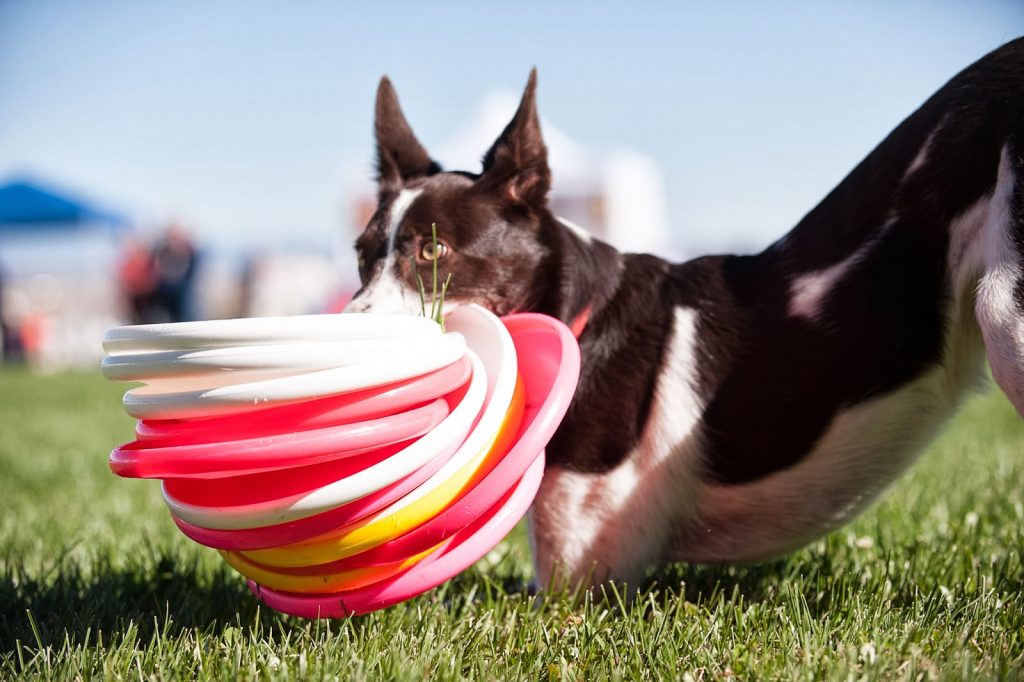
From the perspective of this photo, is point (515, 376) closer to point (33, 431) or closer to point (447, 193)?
point (447, 193)

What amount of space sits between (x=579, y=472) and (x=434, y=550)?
19.7 inches

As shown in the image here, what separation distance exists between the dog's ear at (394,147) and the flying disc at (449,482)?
3.35 ft

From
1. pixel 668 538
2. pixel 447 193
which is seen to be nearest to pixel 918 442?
pixel 668 538

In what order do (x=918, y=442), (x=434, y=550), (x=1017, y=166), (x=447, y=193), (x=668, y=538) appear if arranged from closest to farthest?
(x=1017, y=166), (x=434, y=550), (x=918, y=442), (x=668, y=538), (x=447, y=193)

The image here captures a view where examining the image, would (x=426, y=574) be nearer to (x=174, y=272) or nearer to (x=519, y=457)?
(x=519, y=457)

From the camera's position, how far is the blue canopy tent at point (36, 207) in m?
18.1

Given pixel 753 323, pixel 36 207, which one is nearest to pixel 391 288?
pixel 753 323

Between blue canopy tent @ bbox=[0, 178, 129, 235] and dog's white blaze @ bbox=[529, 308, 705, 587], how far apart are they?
746 inches

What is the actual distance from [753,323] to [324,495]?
1.30 metres

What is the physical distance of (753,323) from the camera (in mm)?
2371

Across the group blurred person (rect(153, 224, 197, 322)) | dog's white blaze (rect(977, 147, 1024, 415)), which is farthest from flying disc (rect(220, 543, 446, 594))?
blurred person (rect(153, 224, 197, 322))

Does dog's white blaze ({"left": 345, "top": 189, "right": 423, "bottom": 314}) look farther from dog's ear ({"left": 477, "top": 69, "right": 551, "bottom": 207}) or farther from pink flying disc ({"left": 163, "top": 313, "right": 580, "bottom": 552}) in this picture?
pink flying disc ({"left": 163, "top": 313, "right": 580, "bottom": 552})

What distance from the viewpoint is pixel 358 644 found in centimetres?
201

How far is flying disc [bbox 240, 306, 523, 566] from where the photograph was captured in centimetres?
189
